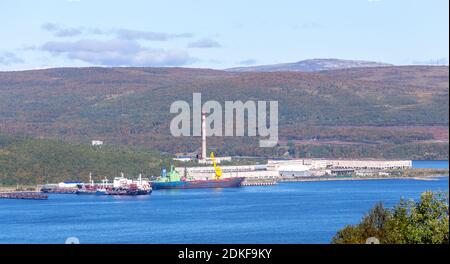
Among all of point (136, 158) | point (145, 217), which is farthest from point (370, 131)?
point (145, 217)

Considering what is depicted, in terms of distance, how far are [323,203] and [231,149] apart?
25.6m

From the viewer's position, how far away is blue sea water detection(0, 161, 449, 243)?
18.0 m

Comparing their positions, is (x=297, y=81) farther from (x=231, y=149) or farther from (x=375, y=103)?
(x=231, y=149)

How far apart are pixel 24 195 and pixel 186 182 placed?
7432 millimetres

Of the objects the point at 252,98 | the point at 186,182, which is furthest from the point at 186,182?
the point at 252,98

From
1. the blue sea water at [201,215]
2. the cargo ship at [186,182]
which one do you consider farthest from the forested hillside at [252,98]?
the blue sea water at [201,215]

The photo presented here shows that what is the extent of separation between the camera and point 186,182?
38062 millimetres

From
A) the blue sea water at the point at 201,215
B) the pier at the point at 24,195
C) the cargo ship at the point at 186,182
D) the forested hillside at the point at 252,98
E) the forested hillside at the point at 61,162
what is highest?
the forested hillside at the point at 252,98

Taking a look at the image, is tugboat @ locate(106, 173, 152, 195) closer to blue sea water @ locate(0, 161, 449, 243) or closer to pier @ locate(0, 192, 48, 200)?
blue sea water @ locate(0, 161, 449, 243)

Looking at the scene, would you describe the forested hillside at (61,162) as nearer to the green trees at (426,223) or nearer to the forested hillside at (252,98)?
the forested hillside at (252,98)

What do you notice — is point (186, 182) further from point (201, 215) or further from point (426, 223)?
point (426, 223)

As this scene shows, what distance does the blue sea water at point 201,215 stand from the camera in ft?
59.0

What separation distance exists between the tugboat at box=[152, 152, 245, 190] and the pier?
5034mm

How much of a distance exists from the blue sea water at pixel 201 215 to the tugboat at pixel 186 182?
0.55 m
